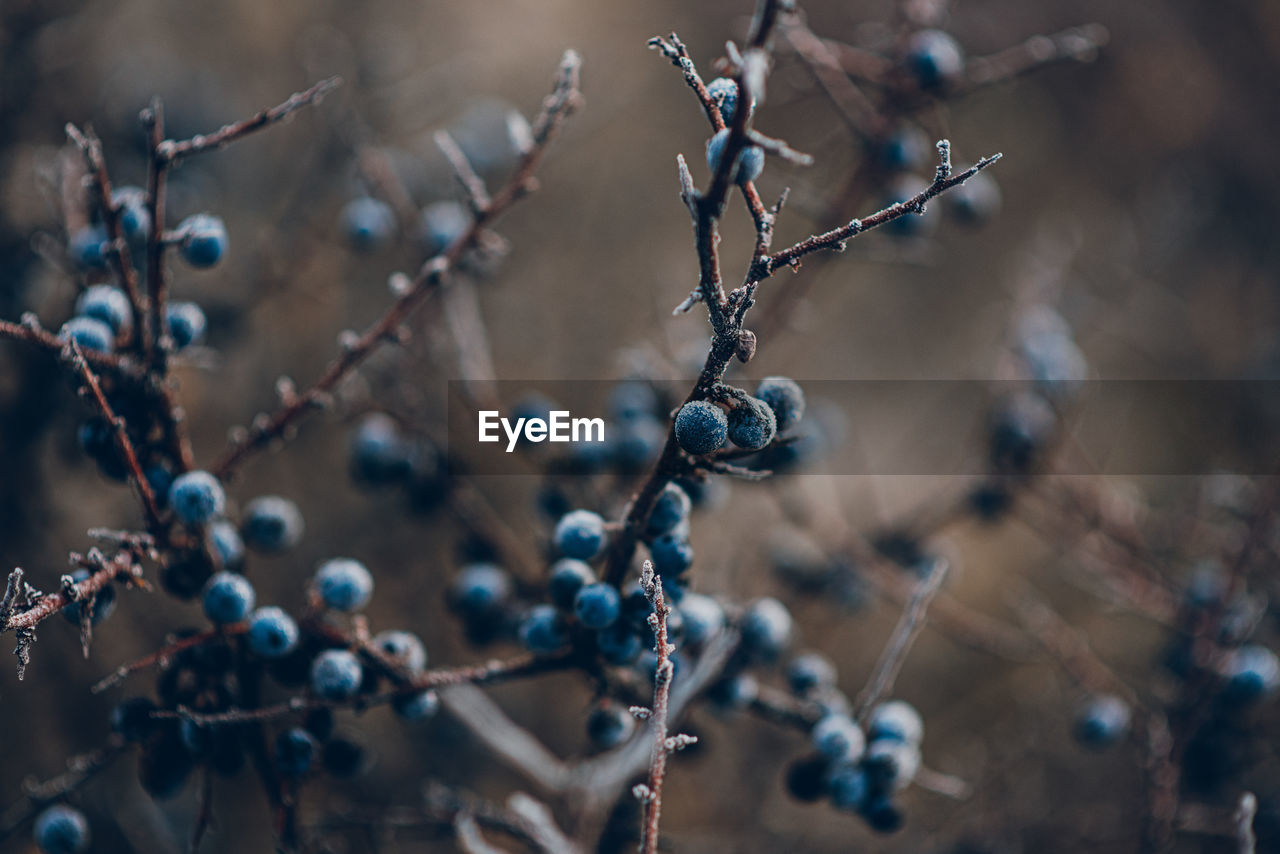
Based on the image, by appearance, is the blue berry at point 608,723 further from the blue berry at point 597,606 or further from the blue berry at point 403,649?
the blue berry at point 403,649

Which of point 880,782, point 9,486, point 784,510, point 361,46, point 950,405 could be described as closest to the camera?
point 880,782

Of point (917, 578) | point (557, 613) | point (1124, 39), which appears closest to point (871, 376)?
point (917, 578)

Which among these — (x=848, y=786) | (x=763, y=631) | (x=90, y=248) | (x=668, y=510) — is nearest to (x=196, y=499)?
(x=90, y=248)

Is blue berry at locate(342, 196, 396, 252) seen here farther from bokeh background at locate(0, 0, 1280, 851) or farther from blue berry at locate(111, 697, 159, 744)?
blue berry at locate(111, 697, 159, 744)

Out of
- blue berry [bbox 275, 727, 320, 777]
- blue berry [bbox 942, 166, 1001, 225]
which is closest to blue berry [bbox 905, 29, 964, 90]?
blue berry [bbox 942, 166, 1001, 225]

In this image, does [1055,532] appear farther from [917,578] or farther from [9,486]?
[9,486]

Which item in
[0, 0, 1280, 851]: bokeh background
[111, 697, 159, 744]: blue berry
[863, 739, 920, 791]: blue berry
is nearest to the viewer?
[111, 697, 159, 744]: blue berry

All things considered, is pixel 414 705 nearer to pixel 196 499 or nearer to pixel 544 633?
pixel 544 633
